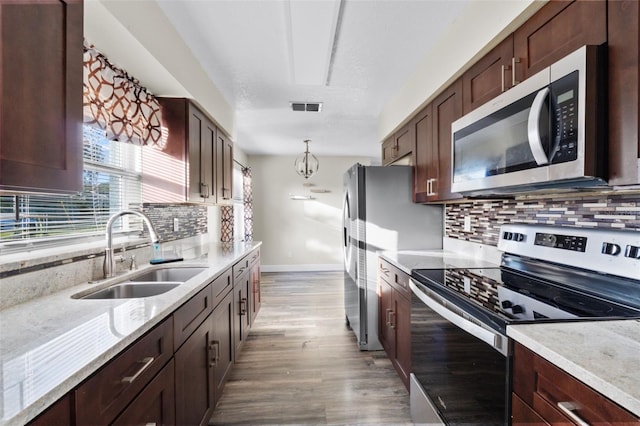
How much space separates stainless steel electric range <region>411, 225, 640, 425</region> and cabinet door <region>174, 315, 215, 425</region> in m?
1.16

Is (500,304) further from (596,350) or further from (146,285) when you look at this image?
(146,285)

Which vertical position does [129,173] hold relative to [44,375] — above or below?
above

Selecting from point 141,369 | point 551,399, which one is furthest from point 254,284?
point 551,399

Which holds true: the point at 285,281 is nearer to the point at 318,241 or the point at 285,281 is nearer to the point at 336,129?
the point at 318,241

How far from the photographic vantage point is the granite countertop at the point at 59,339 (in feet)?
1.99

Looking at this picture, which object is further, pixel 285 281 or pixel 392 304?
pixel 285 281

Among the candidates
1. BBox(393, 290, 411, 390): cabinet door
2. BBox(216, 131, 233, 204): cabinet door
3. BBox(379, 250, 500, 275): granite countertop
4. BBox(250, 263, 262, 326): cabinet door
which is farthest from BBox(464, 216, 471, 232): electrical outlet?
BBox(216, 131, 233, 204): cabinet door

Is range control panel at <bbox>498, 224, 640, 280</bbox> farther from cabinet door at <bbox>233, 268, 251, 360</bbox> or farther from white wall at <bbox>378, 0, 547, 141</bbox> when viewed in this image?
cabinet door at <bbox>233, 268, 251, 360</bbox>

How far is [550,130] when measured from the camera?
1.07 m

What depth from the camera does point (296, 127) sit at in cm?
395

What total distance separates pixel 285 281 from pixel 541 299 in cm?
439

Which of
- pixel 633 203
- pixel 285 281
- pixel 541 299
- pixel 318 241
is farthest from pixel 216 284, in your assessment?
pixel 318 241

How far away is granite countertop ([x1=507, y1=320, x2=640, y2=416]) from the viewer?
60 centimetres

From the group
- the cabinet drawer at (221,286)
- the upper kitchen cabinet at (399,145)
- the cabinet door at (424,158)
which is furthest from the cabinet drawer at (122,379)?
the upper kitchen cabinet at (399,145)
